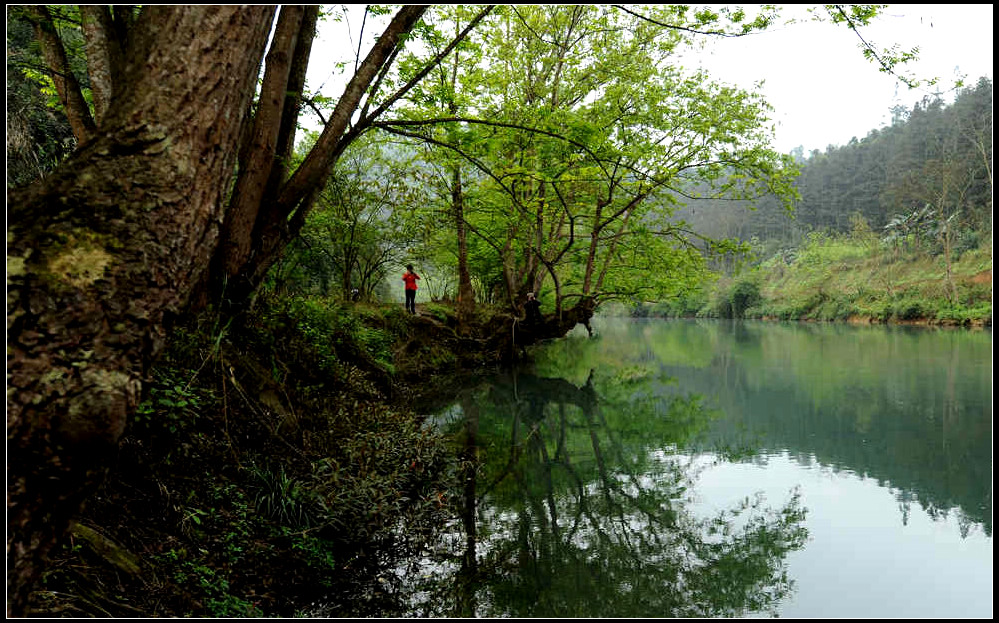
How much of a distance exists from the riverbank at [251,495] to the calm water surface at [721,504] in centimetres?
54

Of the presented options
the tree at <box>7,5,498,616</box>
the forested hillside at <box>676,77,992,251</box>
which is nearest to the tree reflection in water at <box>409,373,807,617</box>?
the tree at <box>7,5,498,616</box>

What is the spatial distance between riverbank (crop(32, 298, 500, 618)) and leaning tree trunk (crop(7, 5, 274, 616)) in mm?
1134

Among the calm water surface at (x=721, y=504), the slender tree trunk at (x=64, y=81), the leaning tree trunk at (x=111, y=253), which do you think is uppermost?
the slender tree trunk at (x=64, y=81)

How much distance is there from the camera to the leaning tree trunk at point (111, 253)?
1.56 meters

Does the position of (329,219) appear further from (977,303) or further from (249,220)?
(977,303)

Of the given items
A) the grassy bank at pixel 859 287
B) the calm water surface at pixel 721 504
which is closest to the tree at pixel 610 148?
the calm water surface at pixel 721 504

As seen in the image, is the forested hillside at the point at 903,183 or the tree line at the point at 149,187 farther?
the forested hillside at the point at 903,183

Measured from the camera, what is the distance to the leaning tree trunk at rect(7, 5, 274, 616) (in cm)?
156

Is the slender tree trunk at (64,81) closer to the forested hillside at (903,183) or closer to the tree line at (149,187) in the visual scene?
the tree line at (149,187)

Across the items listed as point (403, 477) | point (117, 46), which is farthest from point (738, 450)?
point (117, 46)

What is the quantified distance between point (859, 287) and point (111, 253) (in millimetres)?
47854

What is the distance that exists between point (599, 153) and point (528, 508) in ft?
18.1

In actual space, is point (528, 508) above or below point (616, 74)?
below

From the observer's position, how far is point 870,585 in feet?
14.6
